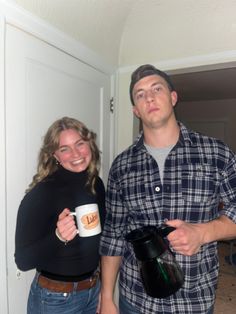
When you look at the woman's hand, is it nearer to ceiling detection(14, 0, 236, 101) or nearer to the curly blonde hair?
the curly blonde hair

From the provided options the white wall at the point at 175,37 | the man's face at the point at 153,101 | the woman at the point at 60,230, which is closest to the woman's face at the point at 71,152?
the woman at the point at 60,230

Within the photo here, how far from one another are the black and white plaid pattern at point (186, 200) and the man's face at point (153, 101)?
130mm

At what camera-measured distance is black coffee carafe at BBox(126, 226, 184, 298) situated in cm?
85

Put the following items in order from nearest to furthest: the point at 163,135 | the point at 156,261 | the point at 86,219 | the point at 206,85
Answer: the point at 156,261 < the point at 86,219 < the point at 163,135 < the point at 206,85

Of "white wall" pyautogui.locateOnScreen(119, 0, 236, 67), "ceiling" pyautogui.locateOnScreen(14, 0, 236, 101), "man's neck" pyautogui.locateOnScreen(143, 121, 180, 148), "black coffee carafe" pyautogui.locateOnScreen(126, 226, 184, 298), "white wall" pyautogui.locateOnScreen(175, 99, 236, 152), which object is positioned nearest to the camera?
"black coffee carafe" pyautogui.locateOnScreen(126, 226, 184, 298)

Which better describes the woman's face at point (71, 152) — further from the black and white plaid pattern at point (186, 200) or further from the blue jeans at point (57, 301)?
the blue jeans at point (57, 301)

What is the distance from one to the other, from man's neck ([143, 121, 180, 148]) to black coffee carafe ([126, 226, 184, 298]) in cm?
37

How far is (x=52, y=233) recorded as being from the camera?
3.55ft

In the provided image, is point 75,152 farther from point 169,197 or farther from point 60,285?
point 60,285

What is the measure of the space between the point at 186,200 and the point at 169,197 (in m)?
0.06

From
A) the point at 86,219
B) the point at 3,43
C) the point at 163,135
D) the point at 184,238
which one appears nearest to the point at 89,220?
the point at 86,219

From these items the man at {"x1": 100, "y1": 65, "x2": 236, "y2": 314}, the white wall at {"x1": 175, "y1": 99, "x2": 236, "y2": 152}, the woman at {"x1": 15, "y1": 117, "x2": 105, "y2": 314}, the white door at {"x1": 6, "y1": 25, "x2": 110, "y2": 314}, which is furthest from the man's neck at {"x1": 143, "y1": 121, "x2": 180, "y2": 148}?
the white wall at {"x1": 175, "y1": 99, "x2": 236, "y2": 152}

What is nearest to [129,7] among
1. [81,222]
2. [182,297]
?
[81,222]

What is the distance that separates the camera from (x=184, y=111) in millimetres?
5258
